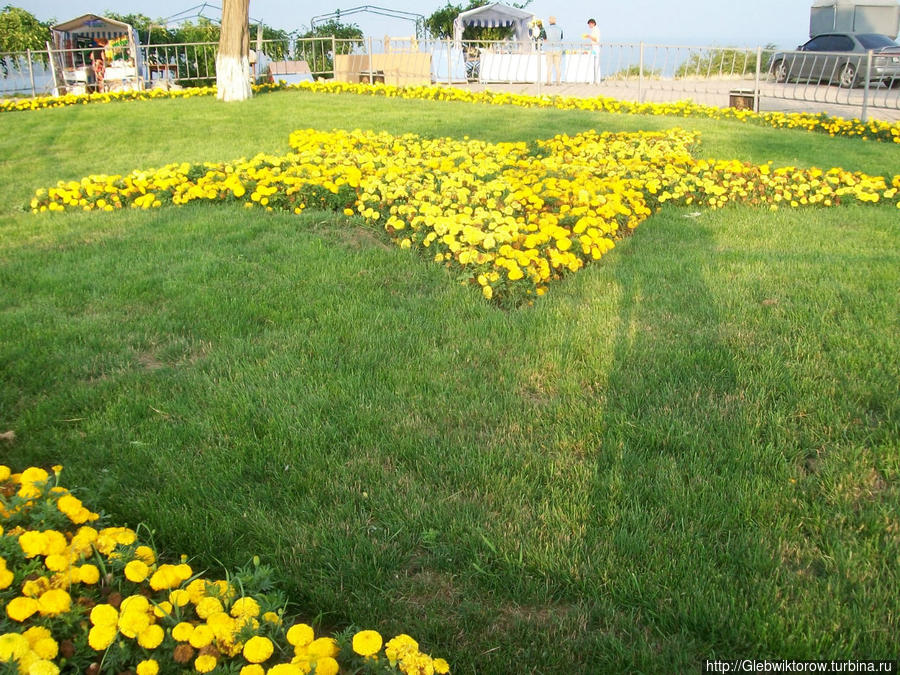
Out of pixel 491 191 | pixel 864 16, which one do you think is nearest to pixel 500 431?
pixel 491 191

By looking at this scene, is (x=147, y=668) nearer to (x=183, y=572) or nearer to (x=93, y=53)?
(x=183, y=572)

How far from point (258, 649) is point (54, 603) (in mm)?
557

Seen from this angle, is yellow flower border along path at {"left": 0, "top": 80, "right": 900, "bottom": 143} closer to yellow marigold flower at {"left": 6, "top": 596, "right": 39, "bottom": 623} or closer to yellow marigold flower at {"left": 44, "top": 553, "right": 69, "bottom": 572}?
yellow marigold flower at {"left": 44, "top": 553, "right": 69, "bottom": 572}

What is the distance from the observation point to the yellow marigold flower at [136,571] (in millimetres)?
1931

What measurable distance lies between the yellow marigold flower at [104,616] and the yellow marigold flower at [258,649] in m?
0.34

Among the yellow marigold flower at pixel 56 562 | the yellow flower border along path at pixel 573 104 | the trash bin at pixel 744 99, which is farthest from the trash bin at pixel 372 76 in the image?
the yellow marigold flower at pixel 56 562

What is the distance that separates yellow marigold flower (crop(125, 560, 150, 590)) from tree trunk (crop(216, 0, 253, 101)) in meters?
15.0

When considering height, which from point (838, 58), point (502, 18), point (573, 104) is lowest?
point (573, 104)

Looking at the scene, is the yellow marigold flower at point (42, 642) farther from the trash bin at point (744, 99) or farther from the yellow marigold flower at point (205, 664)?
the trash bin at point (744, 99)

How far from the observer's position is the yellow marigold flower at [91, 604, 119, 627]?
5.64 ft

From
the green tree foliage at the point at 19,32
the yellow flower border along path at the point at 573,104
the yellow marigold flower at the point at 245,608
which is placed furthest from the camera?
the green tree foliage at the point at 19,32

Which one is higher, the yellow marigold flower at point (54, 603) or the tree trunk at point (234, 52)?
the tree trunk at point (234, 52)

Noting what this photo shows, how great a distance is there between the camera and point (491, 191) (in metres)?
5.76

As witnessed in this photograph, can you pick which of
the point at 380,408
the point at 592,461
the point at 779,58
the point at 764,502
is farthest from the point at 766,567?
the point at 779,58
